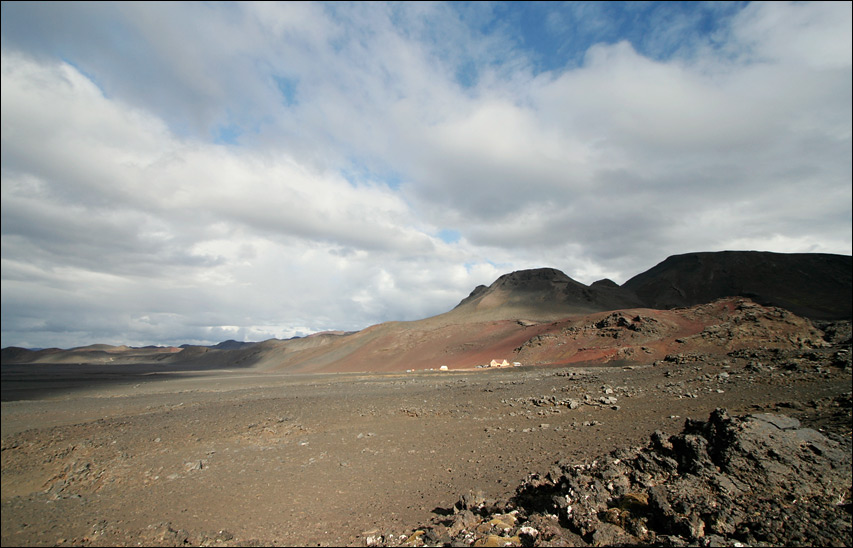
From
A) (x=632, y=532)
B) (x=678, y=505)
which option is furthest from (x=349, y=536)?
(x=678, y=505)

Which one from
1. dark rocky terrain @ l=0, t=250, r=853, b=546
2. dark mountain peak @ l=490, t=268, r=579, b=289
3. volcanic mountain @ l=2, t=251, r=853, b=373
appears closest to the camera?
dark rocky terrain @ l=0, t=250, r=853, b=546

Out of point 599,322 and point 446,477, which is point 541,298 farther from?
point 446,477

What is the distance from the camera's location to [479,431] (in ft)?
40.0

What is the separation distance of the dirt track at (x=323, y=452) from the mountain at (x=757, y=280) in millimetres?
79219

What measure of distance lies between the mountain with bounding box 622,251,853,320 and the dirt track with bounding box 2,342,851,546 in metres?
79.2

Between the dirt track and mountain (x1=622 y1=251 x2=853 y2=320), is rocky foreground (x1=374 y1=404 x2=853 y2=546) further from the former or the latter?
mountain (x1=622 y1=251 x2=853 y2=320)

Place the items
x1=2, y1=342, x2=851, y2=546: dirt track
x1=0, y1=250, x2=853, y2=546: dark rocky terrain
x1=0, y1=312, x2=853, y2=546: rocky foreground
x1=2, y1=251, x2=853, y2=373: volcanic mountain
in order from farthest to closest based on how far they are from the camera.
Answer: x1=2, y1=251, x2=853, y2=373: volcanic mountain < x1=0, y1=250, x2=853, y2=546: dark rocky terrain < x1=0, y1=312, x2=853, y2=546: rocky foreground < x1=2, y1=342, x2=851, y2=546: dirt track

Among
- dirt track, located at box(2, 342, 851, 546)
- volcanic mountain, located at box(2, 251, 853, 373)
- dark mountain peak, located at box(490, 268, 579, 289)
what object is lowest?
dirt track, located at box(2, 342, 851, 546)

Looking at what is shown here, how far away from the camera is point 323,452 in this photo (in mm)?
10258

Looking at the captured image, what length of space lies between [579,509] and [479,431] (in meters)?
6.65

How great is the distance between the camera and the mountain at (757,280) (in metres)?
82.2

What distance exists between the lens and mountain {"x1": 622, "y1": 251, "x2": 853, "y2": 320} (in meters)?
82.2

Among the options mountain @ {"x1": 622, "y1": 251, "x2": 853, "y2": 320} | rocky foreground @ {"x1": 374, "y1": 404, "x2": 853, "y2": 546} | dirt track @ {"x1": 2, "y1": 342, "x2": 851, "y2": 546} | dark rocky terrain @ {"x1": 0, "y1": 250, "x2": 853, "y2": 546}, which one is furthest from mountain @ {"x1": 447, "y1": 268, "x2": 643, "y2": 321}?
rocky foreground @ {"x1": 374, "y1": 404, "x2": 853, "y2": 546}

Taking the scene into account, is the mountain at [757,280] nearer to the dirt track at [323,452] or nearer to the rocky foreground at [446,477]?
the dirt track at [323,452]
